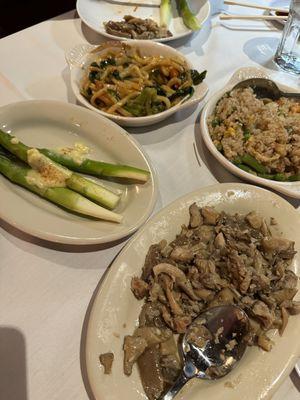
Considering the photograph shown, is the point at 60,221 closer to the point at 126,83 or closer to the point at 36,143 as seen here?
the point at 36,143

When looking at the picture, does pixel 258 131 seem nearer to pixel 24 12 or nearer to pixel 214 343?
pixel 214 343

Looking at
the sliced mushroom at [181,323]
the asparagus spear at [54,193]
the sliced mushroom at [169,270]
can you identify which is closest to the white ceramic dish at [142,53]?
the asparagus spear at [54,193]

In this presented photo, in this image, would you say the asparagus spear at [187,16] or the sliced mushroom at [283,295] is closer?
the sliced mushroom at [283,295]

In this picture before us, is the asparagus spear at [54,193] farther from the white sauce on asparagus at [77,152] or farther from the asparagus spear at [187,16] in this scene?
the asparagus spear at [187,16]

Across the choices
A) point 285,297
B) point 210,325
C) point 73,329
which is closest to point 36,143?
point 73,329

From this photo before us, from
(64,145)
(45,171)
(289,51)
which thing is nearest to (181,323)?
(45,171)

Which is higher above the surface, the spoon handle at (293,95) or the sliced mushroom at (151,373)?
the spoon handle at (293,95)
